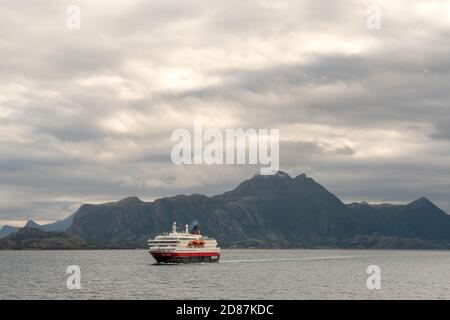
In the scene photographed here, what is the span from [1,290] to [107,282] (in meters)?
24.6

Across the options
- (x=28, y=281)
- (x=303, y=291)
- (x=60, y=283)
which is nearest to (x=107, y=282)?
(x=60, y=283)
